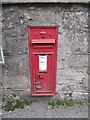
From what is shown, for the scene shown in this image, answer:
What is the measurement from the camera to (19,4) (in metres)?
4.67

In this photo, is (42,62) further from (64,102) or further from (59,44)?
(64,102)

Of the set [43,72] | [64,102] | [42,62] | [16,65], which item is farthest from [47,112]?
[16,65]

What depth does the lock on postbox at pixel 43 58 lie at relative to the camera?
188 inches

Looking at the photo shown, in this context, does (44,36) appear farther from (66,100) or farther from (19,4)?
(66,100)

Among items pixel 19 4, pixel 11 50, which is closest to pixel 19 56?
pixel 11 50

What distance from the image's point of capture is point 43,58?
15.9 feet

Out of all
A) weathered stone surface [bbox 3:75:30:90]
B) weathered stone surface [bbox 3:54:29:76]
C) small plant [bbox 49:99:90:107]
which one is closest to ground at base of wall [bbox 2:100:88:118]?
small plant [bbox 49:99:90:107]

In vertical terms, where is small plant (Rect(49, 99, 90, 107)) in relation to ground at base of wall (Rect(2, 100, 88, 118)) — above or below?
above

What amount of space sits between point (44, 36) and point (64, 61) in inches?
20.6

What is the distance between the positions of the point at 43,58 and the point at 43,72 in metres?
0.24

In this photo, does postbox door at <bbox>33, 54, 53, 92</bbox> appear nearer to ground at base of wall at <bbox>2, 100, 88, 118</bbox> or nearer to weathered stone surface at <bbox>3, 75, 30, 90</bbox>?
weathered stone surface at <bbox>3, 75, 30, 90</bbox>

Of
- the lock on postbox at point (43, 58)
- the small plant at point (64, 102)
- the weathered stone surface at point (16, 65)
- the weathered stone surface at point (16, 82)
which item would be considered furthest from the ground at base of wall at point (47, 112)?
the weathered stone surface at point (16, 65)

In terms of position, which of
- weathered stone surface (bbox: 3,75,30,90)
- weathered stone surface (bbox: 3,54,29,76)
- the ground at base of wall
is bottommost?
the ground at base of wall

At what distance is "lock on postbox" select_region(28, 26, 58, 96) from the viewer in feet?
15.6
